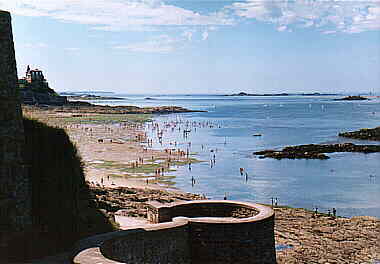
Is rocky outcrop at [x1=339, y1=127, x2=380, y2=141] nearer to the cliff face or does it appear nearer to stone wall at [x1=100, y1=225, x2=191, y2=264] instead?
stone wall at [x1=100, y1=225, x2=191, y2=264]

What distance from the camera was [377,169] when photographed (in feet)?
137

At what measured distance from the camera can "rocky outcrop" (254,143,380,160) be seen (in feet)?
157

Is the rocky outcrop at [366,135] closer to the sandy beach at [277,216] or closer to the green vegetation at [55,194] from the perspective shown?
the sandy beach at [277,216]

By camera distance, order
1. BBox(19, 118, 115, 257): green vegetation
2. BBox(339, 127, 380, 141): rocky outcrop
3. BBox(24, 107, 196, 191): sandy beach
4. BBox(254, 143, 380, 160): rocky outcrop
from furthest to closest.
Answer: BBox(339, 127, 380, 141): rocky outcrop
BBox(254, 143, 380, 160): rocky outcrop
BBox(24, 107, 196, 191): sandy beach
BBox(19, 118, 115, 257): green vegetation

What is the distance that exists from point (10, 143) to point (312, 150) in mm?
43857

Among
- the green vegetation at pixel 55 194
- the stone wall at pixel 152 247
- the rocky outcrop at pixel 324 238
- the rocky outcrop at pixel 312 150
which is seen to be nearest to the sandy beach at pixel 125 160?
the green vegetation at pixel 55 194

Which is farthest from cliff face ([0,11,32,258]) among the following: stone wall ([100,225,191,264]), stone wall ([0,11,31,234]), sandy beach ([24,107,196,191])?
sandy beach ([24,107,196,191])

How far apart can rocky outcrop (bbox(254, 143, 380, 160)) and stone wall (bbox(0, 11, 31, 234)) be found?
125ft

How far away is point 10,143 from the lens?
11.6 meters

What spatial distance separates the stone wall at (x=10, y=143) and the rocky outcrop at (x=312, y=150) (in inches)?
1500

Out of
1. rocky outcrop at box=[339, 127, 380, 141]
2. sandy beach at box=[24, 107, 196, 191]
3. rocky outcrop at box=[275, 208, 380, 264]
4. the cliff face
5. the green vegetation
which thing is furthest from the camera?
rocky outcrop at box=[339, 127, 380, 141]

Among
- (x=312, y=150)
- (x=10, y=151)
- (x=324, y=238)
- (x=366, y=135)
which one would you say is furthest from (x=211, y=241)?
(x=366, y=135)

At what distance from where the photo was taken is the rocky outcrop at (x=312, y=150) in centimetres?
4791

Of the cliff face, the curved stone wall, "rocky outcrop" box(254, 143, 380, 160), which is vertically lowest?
"rocky outcrop" box(254, 143, 380, 160)
